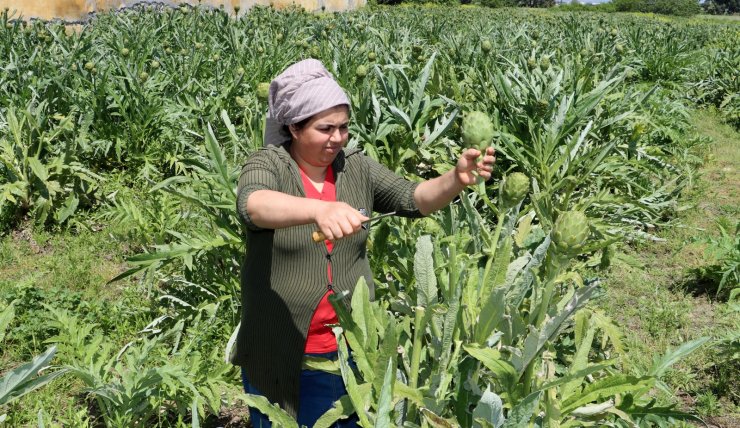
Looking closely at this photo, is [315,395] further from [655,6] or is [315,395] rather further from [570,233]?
[655,6]

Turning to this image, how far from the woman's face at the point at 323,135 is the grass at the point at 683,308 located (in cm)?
107

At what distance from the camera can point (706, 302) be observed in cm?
331

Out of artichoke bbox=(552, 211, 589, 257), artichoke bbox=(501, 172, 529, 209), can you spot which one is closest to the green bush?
artichoke bbox=(501, 172, 529, 209)

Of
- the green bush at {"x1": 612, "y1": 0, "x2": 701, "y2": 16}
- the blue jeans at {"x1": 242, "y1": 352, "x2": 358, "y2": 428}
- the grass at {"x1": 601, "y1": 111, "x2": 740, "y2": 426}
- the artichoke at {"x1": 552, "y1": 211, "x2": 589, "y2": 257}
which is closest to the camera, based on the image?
the artichoke at {"x1": 552, "y1": 211, "x2": 589, "y2": 257}

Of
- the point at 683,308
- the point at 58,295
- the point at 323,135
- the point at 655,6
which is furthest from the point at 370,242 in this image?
the point at 655,6

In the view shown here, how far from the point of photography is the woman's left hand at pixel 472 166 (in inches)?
63.0

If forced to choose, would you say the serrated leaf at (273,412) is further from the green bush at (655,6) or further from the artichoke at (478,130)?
the green bush at (655,6)

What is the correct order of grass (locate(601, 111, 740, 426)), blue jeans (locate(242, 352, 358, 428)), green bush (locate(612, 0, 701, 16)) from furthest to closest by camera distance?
green bush (locate(612, 0, 701, 16)) < grass (locate(601, 111, 740, 426)) < blue jeans (locate(242, 352, 358, 428))

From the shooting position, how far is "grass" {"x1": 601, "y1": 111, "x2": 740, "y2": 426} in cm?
260

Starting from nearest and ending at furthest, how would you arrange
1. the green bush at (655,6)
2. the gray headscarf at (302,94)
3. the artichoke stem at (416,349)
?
1. the artichoke stem at (416,349)
2. the gray headscarf at (302,94)
3. the green bush at (655,6)

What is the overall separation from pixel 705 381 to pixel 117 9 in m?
10.1

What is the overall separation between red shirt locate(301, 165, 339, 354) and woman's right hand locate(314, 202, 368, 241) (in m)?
0.48

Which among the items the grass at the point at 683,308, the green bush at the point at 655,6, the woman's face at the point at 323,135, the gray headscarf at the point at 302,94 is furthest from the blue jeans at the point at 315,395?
the green bush at the point at 655,6

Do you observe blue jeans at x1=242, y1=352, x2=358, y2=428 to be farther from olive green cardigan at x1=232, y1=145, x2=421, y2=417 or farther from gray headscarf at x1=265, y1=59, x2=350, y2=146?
gray headscarf at x1=265, y1=59, x2=350, y2=146
